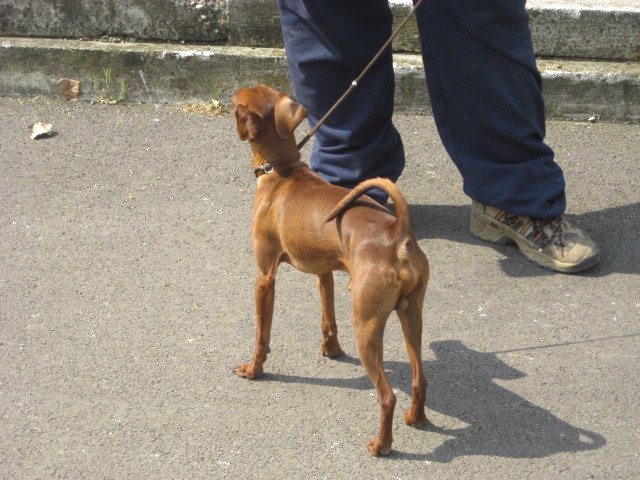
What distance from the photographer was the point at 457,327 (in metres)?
3.80

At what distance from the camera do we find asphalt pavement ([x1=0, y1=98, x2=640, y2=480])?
3154mm

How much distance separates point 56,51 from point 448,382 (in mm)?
3424

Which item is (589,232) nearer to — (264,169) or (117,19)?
(264,169)

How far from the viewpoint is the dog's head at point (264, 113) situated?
335 centimetres

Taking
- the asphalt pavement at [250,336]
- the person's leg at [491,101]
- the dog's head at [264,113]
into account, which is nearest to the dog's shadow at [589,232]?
the asphalt pavement at [250,336]

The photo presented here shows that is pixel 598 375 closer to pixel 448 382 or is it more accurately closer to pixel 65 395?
pixel 448 382

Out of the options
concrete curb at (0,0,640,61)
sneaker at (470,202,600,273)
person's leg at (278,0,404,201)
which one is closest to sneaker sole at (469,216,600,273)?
sneaker at (470,202,600,273)

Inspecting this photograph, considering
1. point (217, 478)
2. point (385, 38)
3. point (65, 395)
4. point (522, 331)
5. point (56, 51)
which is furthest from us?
point (56, 51)

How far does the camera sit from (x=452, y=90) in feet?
13.5

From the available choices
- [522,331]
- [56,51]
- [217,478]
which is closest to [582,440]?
[522,331]

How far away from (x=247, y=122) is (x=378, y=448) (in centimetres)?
120

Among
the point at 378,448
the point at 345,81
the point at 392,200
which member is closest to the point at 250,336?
the point at 378,448

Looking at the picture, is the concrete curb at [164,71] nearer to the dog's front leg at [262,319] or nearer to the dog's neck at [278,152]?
the dog's neck at [278,152]

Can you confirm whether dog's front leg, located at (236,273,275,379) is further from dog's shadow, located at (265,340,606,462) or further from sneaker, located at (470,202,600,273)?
sneaker, located at (470,202,600,273)
